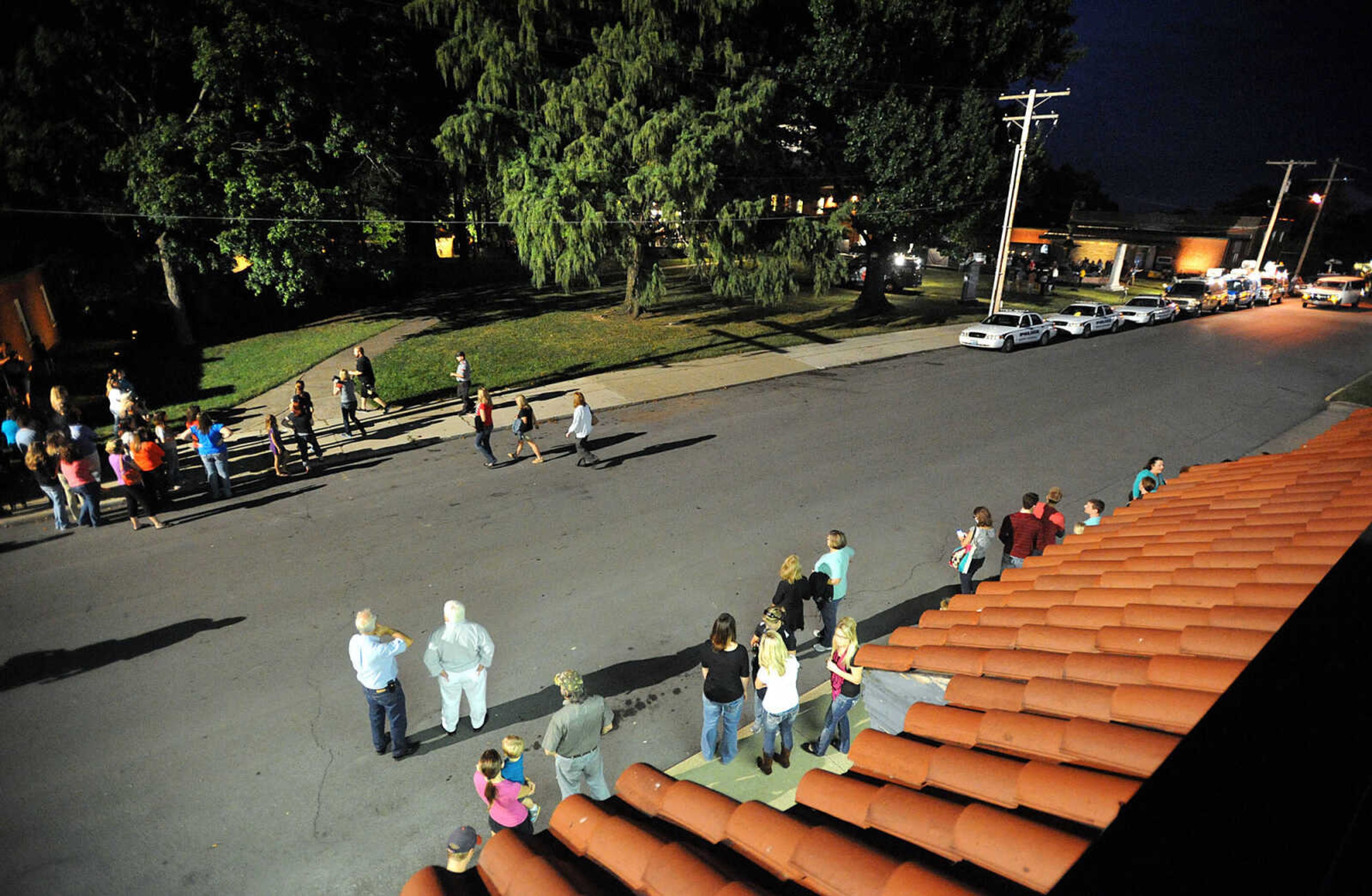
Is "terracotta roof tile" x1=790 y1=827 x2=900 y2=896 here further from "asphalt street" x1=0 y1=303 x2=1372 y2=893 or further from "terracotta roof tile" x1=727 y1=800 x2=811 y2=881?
"asphalt street" x1=0 y1=303 x2=1372 y2=893

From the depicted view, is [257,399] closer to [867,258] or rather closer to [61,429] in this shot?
[61,429]

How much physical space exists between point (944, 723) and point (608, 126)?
22530 millimetres

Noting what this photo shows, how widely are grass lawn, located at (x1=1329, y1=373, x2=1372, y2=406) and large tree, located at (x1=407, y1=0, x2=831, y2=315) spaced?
17480 millimetres

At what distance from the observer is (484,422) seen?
11875mm

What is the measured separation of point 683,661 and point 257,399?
15.0m

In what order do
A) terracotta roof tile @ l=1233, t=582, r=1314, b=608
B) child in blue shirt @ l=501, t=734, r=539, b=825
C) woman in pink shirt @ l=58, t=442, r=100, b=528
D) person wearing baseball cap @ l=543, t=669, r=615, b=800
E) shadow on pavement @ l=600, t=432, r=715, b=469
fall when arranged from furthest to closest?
1. shadow on pavement @ l=600, t=432, r=715, b=469
2. woman in pink shirt @ l=58, t=442, r=100, b=528
3. person wearing baseball cap @ l=543, t=669, r=615, b=800
4. child in blue shirt @ l=501, t=734, r=539, b=825
5. terracotta roof tile @ l=1233, t=582, r=1314, b=608

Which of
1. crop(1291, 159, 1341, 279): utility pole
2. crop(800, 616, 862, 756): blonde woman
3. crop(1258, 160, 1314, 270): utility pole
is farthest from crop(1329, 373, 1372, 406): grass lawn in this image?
crop(1291, 159, 1341, 279): utility pole

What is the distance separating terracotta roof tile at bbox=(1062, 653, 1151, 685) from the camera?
3.20 m

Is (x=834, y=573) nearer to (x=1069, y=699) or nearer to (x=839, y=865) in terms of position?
(x=1069, y=699)

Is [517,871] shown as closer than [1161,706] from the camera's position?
Yes

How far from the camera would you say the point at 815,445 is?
13.6 meters

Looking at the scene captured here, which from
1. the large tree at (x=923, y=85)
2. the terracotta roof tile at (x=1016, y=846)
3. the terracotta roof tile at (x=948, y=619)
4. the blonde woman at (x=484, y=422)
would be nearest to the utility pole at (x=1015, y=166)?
the large tree at (x=923, y=85)

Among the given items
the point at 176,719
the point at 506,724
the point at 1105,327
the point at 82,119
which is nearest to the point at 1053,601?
the point at 506,724

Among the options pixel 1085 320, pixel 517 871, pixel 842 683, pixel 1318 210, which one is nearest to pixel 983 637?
pixel 842 683
